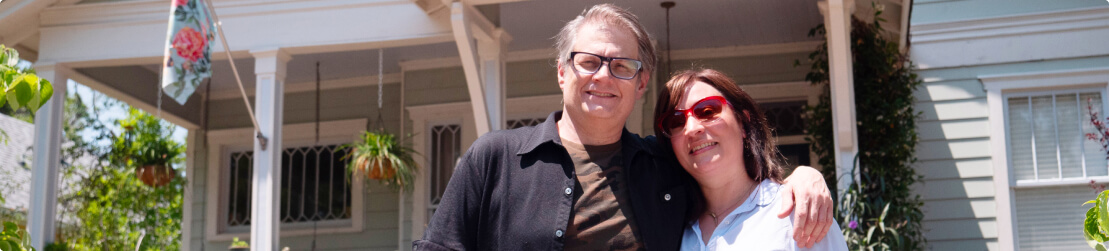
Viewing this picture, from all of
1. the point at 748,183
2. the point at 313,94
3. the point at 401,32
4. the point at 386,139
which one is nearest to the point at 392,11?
the point at 401,32

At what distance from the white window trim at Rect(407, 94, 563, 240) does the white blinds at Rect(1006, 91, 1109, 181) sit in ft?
10.5

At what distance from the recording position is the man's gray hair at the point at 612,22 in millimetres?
2115

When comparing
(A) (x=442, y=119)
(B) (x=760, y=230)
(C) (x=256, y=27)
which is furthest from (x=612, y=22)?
(A) (x=442, y=119)

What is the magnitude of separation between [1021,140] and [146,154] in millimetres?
6660

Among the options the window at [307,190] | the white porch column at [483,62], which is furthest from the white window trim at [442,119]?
the white porch column at [483,62]

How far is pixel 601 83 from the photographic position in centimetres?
206

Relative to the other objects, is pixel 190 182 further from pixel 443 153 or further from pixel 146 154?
pixel 443 153

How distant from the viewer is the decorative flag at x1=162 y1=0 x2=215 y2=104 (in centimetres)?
515

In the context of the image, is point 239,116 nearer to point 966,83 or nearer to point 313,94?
point 313,94

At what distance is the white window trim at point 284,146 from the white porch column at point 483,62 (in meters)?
2.37

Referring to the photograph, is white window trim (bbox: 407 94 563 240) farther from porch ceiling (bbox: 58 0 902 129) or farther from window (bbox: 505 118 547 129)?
porch ceiling (bbox: 58 0 902 129)

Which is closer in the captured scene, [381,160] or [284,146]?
[381,160]

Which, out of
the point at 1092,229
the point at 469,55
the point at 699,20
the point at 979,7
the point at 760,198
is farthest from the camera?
the point at 699,20

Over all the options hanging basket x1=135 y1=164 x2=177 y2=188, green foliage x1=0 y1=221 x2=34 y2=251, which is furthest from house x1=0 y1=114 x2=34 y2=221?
green foliage x1=0 y1=221 x2=34 y2=251
